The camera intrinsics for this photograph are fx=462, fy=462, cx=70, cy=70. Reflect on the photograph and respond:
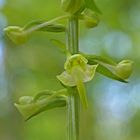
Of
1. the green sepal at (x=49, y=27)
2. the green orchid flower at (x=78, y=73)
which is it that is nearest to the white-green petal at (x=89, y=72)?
the green orchid flower at (x=78, y=73)

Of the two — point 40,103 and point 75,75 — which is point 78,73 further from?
point 40,103

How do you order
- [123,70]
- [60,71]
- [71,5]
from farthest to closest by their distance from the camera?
[60,71] < [123,70] < [71,5]

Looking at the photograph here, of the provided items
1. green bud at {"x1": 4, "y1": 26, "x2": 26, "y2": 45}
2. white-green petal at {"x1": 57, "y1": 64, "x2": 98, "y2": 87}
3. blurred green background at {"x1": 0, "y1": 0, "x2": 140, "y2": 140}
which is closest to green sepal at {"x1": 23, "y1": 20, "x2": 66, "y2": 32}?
green bud at {"x1": 4, "y1": 26, "x2": 26, "y2": 45}

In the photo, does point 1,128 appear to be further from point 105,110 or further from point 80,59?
point 80,59

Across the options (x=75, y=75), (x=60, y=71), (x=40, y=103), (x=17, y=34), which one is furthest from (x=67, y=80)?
(x=60, y=71)

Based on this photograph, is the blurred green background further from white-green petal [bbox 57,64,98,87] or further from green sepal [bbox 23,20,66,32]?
white-green petal [bbox 57,64,98,87]

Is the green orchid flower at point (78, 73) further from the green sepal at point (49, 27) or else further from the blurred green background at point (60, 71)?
the blurred green background at point (60, 71)

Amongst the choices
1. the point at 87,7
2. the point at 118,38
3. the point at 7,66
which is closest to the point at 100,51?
the point at 118,38
